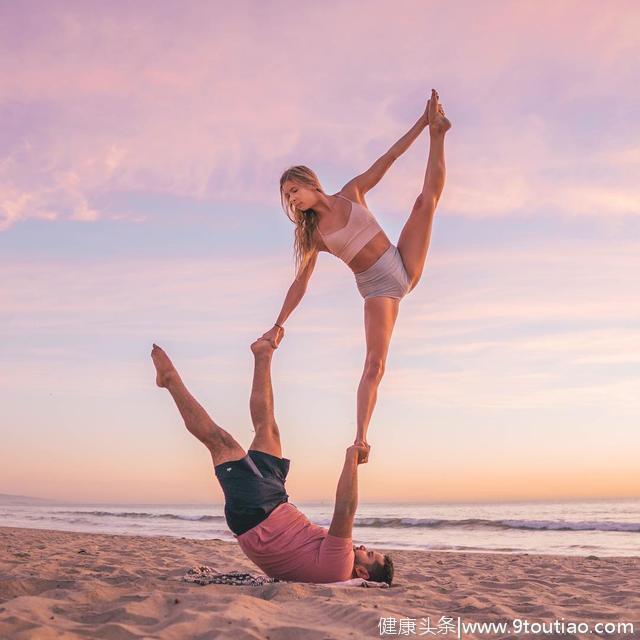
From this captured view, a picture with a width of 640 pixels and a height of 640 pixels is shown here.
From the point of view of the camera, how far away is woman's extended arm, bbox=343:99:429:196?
4.94m

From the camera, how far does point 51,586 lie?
13.0ft

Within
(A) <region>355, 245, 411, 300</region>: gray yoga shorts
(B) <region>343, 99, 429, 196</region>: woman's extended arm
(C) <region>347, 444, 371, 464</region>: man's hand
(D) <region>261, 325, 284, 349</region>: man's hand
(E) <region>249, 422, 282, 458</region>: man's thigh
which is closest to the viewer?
(C) <region>347, 444, 371, 464</region>: man's hand

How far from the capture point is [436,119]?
15.5ft

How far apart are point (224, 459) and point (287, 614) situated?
91cm

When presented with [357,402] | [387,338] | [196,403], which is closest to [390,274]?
[387,338]

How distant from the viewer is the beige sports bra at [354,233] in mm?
4738

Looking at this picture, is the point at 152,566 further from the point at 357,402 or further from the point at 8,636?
the point at 8,636

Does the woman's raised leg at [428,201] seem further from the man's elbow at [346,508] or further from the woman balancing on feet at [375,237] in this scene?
the man's elbow at [346,508]

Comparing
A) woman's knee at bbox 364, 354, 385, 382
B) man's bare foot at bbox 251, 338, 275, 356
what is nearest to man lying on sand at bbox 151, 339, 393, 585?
man's bare foot at bbox 251, 338, 275, 356

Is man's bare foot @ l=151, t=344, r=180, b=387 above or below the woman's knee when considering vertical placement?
below

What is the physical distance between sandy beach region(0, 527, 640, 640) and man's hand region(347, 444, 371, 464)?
0.72 meters

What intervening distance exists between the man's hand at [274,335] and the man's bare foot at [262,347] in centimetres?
4

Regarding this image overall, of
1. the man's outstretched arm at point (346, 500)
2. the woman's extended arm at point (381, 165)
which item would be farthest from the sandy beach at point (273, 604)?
the woman's extended arm at point (381, 165)

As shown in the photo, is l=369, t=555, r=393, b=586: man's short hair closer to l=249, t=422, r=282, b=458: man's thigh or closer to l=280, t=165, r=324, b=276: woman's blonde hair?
l=249, t=422, r=282, b=458: man's thigh
